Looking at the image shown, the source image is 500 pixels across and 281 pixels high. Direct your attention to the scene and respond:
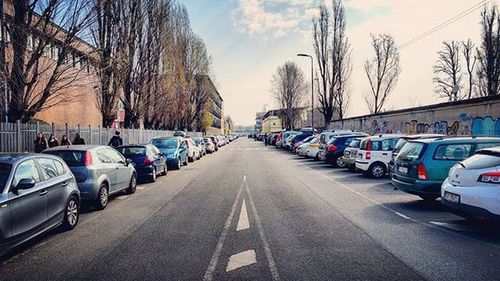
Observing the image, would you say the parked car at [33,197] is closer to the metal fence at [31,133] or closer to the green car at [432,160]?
the green car at [432,160]

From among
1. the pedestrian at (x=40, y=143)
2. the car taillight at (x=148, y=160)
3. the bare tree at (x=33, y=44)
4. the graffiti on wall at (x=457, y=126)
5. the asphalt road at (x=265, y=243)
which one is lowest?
the asphalt road at (x=265, y=243)

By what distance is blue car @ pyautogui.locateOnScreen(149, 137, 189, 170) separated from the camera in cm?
2100

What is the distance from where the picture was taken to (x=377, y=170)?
16000mm

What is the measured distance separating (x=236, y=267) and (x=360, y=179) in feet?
36.9

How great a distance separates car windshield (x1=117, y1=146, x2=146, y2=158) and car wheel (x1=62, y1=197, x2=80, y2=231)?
7.88m

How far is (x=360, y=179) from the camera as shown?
51.1 feet

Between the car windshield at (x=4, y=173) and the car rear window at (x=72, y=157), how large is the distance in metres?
3.51

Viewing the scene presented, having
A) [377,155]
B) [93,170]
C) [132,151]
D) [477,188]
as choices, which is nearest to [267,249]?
[477,188]

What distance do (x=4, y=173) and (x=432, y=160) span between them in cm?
858

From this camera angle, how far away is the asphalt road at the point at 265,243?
5.06m

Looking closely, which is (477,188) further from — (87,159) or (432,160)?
(87,159)

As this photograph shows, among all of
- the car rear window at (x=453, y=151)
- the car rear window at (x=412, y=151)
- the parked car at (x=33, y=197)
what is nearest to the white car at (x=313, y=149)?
the car rear window at (x=412, y=151)

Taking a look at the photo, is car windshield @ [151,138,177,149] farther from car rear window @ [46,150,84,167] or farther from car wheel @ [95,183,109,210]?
car rear window @ [46,150,84,167]

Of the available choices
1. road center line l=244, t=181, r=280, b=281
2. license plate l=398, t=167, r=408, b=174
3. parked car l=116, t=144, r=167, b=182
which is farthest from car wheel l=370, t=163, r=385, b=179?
parked car l=116, t=144, r=167, b=182
